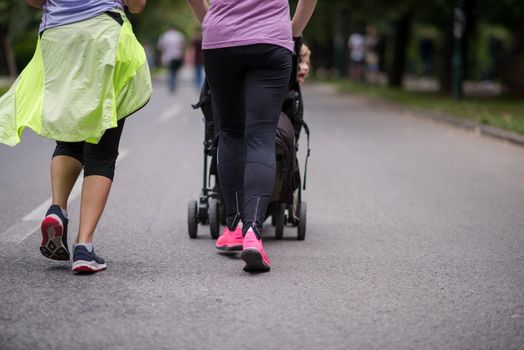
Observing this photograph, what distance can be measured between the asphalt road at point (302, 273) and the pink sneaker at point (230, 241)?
0.17 m

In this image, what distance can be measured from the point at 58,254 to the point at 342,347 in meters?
1.75

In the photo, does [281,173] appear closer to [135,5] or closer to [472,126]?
[135,5]

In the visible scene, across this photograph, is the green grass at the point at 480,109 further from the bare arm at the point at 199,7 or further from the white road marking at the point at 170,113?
the bare arm at the point at 199,7

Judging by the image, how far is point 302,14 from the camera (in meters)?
5.23

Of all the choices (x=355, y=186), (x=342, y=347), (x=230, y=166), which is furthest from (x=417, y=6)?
(x=342, y=347)

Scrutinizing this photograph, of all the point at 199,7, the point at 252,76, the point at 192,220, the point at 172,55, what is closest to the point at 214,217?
the point at 192,220

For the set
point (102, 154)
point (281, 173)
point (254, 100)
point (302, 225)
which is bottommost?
point (302, 225)

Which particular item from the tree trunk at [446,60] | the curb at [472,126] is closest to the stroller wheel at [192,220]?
the curb at [472,126]

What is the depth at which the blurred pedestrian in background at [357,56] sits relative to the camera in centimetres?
3550

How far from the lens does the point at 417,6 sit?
25188 millimetres

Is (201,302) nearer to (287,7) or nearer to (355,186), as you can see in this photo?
(287,7)

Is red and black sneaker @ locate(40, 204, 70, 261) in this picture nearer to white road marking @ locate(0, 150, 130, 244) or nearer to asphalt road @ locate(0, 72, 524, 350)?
asphalt road @ locate(0, 72, 524, 350)

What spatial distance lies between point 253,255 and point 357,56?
31.3m

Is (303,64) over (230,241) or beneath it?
over
